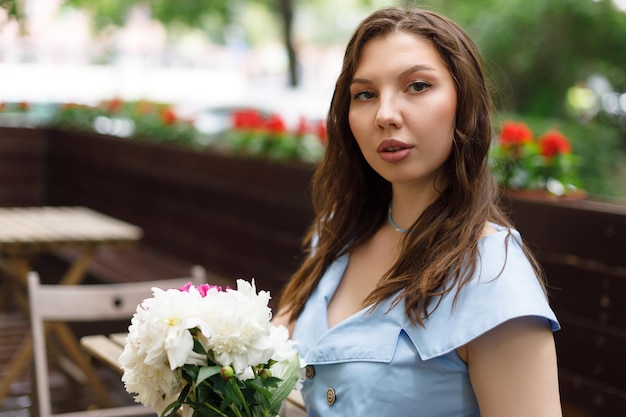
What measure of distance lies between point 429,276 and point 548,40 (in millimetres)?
11255

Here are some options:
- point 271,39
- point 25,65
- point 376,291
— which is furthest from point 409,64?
point 271,39

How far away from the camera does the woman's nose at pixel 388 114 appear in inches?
73.1

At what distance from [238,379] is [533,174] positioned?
2505 millimetres

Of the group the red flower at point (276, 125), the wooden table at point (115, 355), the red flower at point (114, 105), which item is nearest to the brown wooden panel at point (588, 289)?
the wooden table at point (115, 355)

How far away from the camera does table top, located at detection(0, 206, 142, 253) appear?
4.84 meters

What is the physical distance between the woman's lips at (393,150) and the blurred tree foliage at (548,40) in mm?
10120

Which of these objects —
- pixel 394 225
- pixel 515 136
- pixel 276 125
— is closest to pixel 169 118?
pixel 276 125

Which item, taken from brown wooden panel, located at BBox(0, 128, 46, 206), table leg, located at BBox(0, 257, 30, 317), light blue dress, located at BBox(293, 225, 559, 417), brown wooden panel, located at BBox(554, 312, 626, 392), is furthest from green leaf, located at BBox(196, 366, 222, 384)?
brown wooden panel, located at BBox(0, 128, 46, 206)

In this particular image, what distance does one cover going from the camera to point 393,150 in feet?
6.21

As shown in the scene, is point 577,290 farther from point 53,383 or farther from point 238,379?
point 53,383

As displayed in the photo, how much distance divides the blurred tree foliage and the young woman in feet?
32.9

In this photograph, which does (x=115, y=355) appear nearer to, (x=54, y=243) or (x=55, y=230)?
(x=54, y=243)

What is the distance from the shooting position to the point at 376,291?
6.31 ft

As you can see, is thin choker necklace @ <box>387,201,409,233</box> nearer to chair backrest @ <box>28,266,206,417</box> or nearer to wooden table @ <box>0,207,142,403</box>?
chair backrest @ <box>28,266,206,417</box>
